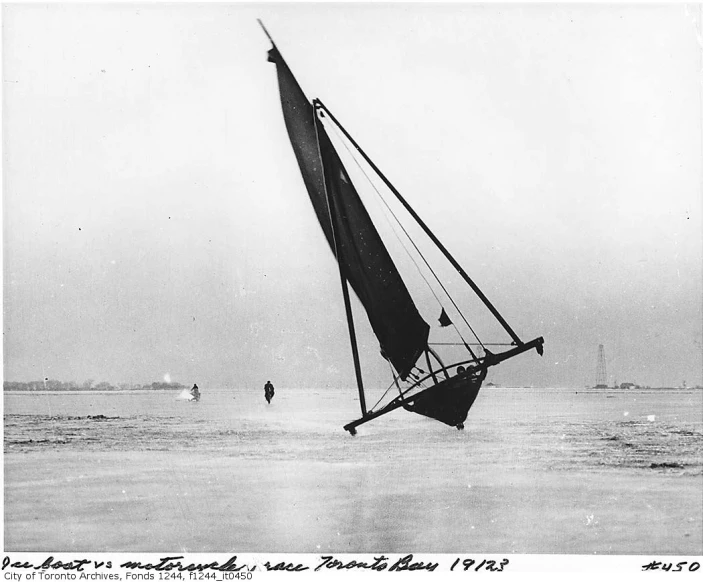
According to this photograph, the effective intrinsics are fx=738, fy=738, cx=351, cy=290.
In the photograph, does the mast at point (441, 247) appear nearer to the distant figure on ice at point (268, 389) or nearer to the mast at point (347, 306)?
the mast at point (347, 306)

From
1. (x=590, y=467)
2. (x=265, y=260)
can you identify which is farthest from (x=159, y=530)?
(x=590, y=467)

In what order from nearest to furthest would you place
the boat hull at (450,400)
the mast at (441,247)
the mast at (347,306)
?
the mast at (347,306) → the mast at (441,247) → the boat hull at (450,400)

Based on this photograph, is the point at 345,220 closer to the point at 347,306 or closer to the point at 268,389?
the point at 347,306

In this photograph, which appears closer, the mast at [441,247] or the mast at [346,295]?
the mast at [346,295]

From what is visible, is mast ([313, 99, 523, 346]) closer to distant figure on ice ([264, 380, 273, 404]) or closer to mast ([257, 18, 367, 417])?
mast ([257, 18, 367, 417])

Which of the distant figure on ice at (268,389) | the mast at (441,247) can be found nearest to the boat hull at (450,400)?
the mast at (441,247)

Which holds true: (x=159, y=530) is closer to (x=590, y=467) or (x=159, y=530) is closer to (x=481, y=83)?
(x=590, y=467)

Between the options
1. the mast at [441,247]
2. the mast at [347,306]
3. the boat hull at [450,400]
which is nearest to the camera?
the mast at [347,306]

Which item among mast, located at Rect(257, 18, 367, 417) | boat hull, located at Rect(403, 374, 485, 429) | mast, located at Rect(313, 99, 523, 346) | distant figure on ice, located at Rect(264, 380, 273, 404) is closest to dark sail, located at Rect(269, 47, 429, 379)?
mast, located at Rect(257, 18, 367, 417)
